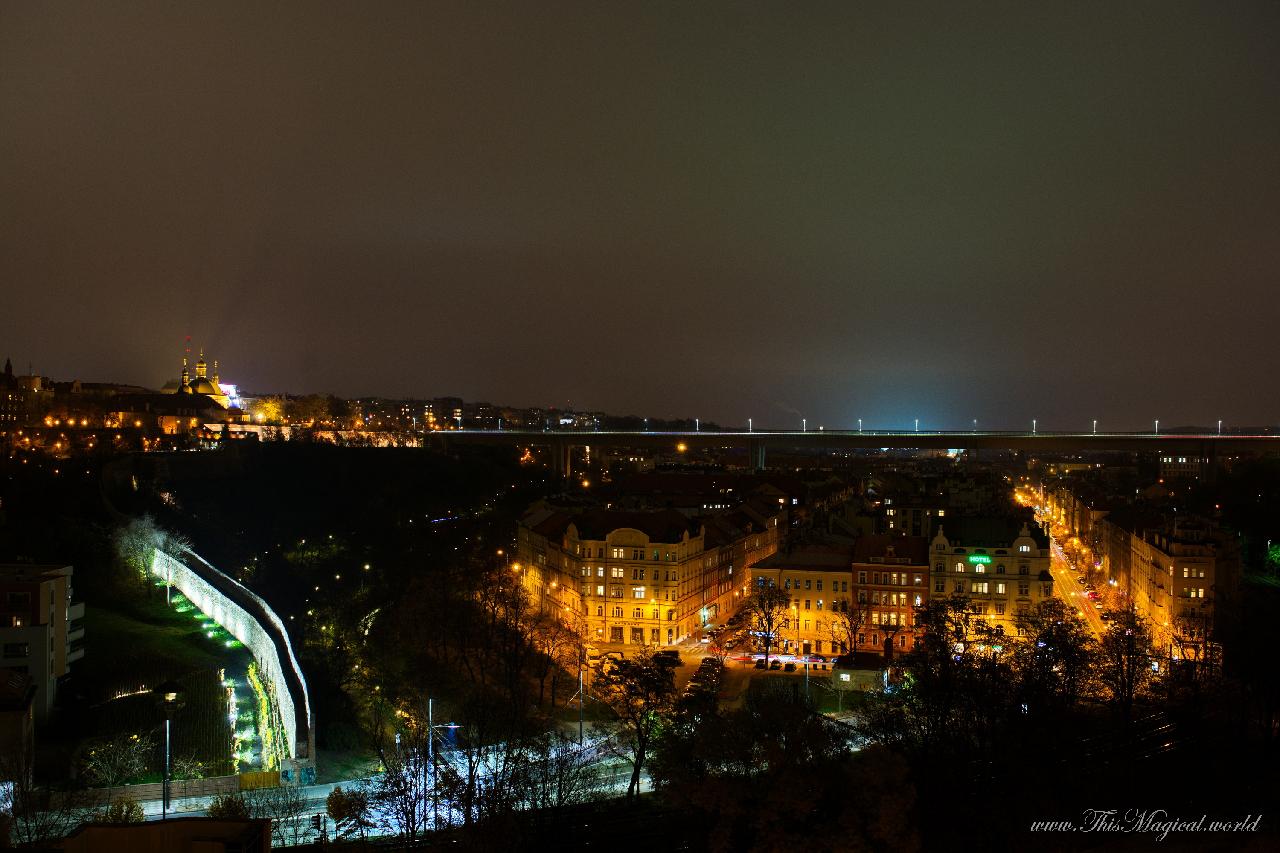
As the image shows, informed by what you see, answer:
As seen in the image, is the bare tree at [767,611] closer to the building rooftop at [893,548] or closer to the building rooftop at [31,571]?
the building rooftop at [893,548]

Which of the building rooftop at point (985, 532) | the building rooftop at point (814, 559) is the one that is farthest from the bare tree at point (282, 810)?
the building rooftop at point (985, 532)

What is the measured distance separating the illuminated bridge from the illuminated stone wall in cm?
4792

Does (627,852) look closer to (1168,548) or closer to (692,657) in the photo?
(692,657)

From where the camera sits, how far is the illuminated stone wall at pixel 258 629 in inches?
836

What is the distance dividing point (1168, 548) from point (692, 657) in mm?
17638

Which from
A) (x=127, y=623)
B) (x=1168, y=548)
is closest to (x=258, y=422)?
(x=127, y=623)

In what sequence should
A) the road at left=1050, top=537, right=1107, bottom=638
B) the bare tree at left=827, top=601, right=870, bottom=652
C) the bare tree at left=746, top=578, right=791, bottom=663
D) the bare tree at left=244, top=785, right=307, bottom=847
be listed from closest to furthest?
the bare tree at left=244, top=785, right=307, bottom=847 → the bare tree at left=827, top=601, right=870, bottom=652 → the bare tree at left=746, top=578, right=791, bottom=663 → the road at left=1050, top=537, right=1107, bottom=638

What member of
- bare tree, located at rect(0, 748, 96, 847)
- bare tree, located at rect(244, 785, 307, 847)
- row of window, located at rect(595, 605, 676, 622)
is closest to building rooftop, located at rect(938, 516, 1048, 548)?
row of window, located at rect(595, 605, 676, 622)

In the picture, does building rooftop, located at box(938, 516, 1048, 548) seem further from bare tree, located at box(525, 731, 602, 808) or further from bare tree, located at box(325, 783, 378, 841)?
bare tree, located at box(325, 783, 378, 841)

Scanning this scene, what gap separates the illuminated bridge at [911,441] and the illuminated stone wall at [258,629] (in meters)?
47.9

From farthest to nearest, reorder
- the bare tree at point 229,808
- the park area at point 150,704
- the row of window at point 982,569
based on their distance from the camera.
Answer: the row of window at point 982,569, the park area at point 150,704, the bare tree at point 229,808

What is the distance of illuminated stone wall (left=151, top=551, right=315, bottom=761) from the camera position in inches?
836

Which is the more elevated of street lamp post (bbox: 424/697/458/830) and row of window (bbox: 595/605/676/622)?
row of window (bbox: 595/605/676/622)

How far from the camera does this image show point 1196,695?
23.4 meters
